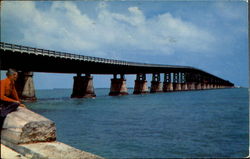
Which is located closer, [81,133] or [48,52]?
[81,133]

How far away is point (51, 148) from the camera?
4.23 metres

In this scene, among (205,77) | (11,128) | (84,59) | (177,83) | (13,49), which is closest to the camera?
(11,128)

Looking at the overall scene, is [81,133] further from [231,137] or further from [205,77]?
[205,77]

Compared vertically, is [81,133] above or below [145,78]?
below

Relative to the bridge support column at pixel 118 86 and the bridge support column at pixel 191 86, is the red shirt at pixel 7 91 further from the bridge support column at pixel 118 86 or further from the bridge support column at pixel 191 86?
the bridge support column at pixel 191 86

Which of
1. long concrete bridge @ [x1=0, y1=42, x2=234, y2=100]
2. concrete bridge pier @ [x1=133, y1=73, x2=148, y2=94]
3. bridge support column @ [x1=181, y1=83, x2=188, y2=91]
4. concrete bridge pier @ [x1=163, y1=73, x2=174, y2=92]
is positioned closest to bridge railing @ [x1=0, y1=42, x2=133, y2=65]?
long concrete bridge @ [x1=0, y1=42, x2=234, y2=100]

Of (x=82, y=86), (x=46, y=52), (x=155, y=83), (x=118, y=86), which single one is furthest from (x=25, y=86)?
(x=155, y=83)

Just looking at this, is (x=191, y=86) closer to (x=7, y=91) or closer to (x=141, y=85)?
(x=141, y=85)

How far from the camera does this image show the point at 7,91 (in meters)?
4.83

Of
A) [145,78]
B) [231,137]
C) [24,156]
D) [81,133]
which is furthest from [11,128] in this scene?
[145,78]

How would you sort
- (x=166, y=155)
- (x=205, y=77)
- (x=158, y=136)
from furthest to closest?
(x=205, y=77) → (x=158, y=136) → (x=166, y=155)

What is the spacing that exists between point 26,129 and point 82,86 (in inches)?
2468

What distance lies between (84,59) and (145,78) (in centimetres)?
4575

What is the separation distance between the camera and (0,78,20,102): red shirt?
4.69 m
